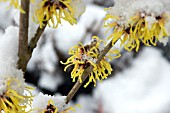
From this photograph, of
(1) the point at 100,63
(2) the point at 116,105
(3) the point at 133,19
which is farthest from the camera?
(2) the point at 116,105

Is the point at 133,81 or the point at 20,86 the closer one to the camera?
the point at 20,86

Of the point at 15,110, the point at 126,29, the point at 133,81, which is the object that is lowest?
the point at 15,110

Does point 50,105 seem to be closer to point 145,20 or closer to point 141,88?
point 145,20

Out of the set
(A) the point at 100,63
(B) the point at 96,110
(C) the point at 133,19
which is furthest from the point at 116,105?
(C) the point at 133,19

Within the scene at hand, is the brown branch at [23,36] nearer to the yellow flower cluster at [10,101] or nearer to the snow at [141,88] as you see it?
the yellow flower cluster at [10,101]

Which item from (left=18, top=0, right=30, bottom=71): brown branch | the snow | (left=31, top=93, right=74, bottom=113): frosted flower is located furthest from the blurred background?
(left=18, top=0, right=30, bottom=71): brown branch

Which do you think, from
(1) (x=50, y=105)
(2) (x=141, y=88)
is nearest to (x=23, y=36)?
(1) (x=50, y=105)

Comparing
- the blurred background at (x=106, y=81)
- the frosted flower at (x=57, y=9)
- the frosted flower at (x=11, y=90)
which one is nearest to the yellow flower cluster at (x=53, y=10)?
the frosted flower at (x=57, y=9)

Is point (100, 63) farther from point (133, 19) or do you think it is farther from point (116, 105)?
point (116, 105)

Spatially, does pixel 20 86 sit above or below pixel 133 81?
below
